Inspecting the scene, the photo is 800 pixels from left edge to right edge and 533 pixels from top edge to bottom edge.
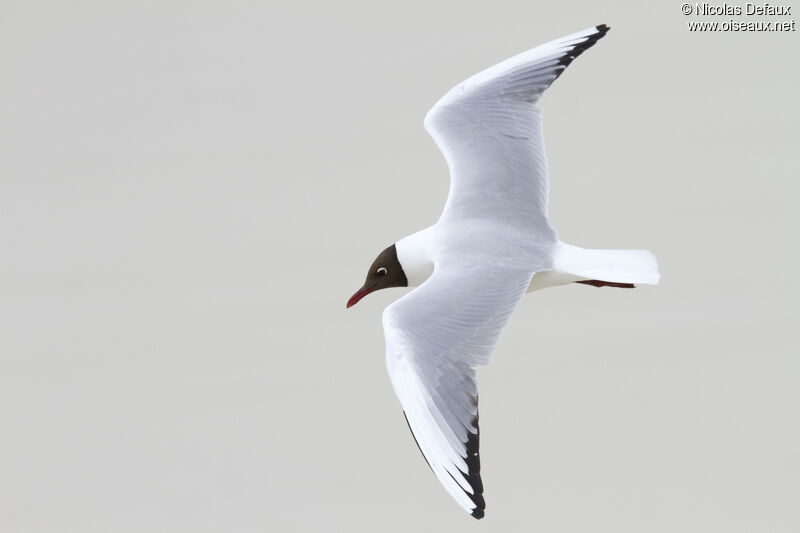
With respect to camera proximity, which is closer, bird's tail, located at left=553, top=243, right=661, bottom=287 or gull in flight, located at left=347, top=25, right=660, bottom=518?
gull in flight, located at left=347, top=25, right=660, bottom=518

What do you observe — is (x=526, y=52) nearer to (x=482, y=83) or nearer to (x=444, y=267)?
(x=482, y=83)

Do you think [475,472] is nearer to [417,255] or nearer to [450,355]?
[450,355]

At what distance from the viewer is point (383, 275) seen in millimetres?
4070

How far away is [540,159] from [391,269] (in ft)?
2.04

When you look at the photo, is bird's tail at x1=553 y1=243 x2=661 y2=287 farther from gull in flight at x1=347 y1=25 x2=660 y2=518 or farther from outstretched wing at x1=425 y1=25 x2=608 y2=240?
outstretched wing at x1=425 y1=25 x2=608 y2=240

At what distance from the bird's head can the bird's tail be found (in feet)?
1.84

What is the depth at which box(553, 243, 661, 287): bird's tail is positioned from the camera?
3.57m

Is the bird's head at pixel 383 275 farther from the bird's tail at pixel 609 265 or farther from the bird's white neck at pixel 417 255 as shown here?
the bird's tail at pixel 609 265

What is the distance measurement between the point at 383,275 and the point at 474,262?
0.52m

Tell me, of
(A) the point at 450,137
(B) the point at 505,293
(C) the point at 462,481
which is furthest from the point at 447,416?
(A) the point at 450,137

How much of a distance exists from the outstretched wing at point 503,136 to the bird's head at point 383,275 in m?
0.24

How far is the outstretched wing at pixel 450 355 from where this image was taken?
310 centimetres


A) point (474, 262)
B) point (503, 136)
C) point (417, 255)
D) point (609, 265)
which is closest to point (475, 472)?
point (474, 262)

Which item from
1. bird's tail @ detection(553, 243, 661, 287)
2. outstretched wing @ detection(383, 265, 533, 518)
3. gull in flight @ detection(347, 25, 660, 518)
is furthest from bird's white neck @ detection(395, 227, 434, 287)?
bird's tail @ detection(553, 243, 661, 287)
